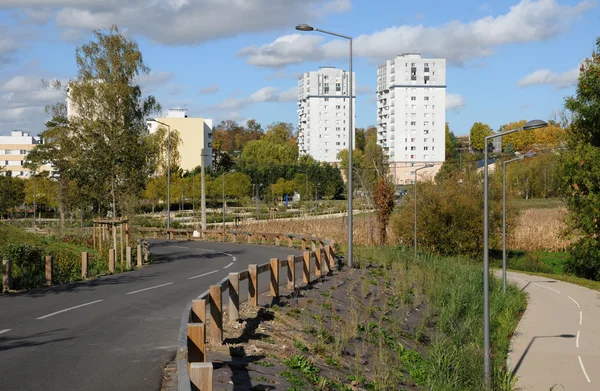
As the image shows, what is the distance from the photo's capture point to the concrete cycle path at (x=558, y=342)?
19541 millimetres

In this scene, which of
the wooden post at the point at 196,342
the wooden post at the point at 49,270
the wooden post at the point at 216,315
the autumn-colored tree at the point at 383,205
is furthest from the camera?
the autumn-colored tree at the point at 383,205

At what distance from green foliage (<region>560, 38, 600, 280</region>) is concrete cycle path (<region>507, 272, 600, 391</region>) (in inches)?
147

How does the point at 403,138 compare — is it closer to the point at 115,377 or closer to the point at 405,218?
the point at 405,218

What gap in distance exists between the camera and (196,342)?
8078mm

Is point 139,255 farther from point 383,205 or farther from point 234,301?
point 383,205

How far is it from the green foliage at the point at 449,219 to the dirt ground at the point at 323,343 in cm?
3104

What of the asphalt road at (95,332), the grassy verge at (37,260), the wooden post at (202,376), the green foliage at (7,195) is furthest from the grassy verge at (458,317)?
the green foliage at (7,195)

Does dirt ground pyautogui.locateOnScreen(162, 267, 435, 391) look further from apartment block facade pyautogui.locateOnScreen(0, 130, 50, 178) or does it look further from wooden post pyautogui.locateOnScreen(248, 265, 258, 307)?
apartment block facade pyautogui.locateOnScreen(0, 130, 50, 178)

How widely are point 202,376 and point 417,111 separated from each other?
128 metres

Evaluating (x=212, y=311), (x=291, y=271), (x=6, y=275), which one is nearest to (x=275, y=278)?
(x=291, y=271)

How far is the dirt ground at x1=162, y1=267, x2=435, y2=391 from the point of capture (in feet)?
33.8

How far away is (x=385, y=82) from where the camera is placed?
135 m

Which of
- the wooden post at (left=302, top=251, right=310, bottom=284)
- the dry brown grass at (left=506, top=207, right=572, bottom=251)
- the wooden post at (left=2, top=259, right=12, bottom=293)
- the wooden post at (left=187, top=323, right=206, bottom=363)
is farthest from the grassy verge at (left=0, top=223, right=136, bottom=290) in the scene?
the dry brown grass at (left=506, top=207, right=572, bottom=251)

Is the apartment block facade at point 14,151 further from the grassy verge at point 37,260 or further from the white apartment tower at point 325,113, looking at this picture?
the grassy verge at point 37,260
